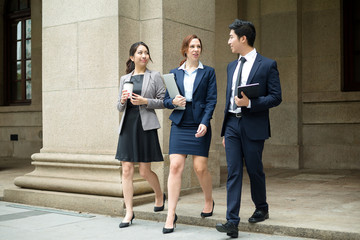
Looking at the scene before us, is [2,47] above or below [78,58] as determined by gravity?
above

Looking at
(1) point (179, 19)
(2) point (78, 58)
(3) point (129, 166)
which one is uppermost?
(1) point (179, 19)

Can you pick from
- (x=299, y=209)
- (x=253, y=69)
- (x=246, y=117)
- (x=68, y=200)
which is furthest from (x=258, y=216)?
(x=68, y=200)

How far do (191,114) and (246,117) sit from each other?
28.2 inches

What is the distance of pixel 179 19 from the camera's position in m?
7.46

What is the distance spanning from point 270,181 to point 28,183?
4043mm

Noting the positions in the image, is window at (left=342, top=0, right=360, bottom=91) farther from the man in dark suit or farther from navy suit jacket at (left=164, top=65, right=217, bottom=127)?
the man in dark suit

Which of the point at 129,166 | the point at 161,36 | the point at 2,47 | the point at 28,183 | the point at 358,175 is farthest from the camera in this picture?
the point at 2,47

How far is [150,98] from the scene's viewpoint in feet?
19.7

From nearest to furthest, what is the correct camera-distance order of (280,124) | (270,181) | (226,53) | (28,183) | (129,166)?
(129,166) < (28,183) < (270,181) < (280,124) < (226,53)

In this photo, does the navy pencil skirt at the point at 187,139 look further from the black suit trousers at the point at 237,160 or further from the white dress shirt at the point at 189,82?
the black suit trousers at the point at 237,160

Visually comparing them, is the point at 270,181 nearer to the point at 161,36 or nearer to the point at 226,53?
the point at 161,36

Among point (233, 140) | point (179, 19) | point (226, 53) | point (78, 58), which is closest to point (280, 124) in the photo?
point (226, 53)

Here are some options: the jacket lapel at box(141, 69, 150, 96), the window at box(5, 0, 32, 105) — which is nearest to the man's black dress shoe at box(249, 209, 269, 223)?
the jacket lapel at box(141, 69, 150, 96)

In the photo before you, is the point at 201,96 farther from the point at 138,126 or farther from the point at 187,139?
the point at 138,126
